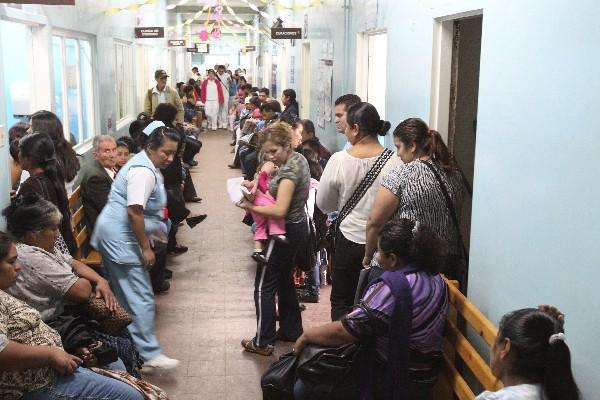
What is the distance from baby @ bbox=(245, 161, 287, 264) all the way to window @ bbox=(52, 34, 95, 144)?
3382 mm

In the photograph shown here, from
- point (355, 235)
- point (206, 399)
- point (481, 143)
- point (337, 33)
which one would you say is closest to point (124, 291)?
point (206, 399)

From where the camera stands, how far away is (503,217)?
319 centimetres

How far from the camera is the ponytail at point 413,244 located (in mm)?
3057

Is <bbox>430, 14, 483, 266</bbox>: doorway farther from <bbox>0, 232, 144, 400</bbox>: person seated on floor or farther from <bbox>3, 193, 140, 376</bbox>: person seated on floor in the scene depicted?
<bbox>0, 232, 144, 400</bbox>: person seated on floor

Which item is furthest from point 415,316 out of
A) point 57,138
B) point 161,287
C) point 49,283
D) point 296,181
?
point 161,287

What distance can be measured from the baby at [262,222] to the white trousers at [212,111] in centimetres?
1657

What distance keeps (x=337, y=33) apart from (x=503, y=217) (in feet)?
20.1

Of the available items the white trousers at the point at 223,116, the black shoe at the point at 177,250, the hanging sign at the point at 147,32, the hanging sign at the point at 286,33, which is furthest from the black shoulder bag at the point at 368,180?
the white trousers at the point at 223,116

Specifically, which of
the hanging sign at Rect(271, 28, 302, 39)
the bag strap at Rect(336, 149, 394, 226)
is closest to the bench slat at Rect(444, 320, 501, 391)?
the bag strap at Rect(336, 149, 394, 226)

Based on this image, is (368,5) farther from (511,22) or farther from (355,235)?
(511,22)

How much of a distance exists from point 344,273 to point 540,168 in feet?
5.65

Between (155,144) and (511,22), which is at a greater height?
(511,22)

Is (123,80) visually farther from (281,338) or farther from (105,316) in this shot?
(105,316)

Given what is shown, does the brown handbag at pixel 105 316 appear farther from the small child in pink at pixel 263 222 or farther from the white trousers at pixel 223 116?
the white trousers at pixel 223 116
